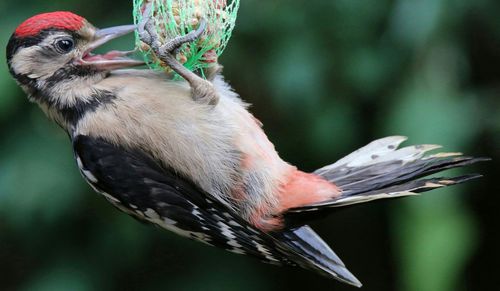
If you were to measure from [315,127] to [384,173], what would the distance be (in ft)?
1.93

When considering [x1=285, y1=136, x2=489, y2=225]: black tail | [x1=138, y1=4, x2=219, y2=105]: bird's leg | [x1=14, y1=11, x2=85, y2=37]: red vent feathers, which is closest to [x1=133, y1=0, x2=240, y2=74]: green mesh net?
[x1=138, y1=4, x2=219, y2=105]: bird's leg

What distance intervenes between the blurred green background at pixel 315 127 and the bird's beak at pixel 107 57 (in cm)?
40

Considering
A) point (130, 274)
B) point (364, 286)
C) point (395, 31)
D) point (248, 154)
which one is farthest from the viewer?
point (364, 286)

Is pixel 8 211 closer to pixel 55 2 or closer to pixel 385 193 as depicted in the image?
pixel 55 2

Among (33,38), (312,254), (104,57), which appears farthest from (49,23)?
(312,254)

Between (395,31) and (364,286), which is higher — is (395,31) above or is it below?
above

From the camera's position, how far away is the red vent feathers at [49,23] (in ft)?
8.57

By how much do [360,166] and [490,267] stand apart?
1.21 metres

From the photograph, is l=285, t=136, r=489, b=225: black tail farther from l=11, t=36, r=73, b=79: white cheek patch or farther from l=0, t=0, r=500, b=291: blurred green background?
l=11, t=36, r=73, b=79: white cheek patch

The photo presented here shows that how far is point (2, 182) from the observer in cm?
327

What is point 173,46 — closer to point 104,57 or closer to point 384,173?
point 104,57

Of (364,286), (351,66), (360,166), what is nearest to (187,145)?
(360,166)

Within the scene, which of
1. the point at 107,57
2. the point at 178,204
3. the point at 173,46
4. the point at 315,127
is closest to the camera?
the point at 173,46

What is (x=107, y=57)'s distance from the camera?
104 inches
